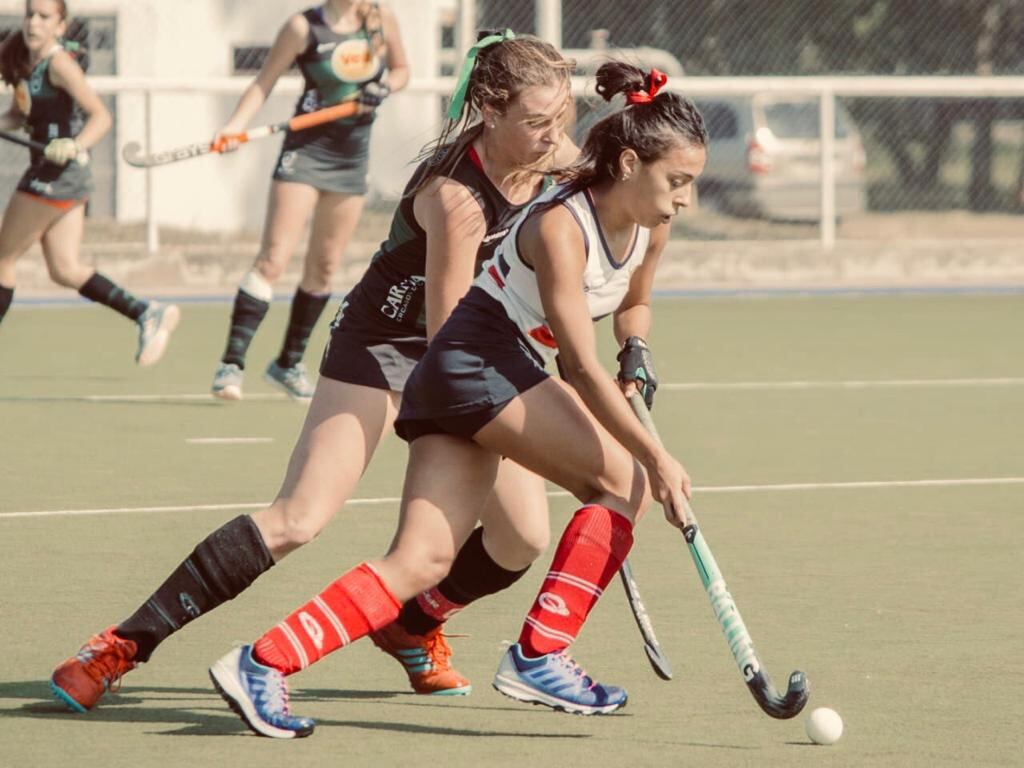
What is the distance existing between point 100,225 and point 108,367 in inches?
198

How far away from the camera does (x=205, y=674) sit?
502 centimetres

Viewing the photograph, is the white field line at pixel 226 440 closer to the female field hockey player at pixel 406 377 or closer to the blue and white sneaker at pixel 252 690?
the female field hockey player at pixel 406 377

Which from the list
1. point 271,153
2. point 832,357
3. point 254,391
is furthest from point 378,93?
point 271,153

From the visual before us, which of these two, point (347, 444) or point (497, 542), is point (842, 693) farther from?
point (347, 444)

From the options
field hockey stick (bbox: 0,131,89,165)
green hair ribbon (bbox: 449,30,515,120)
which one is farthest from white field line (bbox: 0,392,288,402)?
green hair ribbon (bbox: 449,30,515,120)

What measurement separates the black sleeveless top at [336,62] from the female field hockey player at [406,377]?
16.3ft

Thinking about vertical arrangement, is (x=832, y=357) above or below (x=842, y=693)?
below

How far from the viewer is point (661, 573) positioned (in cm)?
623

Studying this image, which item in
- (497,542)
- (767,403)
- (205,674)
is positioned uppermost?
(497,542)

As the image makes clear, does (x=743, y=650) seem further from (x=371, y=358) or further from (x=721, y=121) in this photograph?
(x=721, y=121)

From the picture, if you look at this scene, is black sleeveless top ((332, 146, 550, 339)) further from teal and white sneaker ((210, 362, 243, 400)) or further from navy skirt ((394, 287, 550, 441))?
teal and white sneaker ((210, 362, 243, 400))

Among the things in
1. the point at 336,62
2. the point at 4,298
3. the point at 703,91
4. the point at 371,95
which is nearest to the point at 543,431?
the point at 371,95

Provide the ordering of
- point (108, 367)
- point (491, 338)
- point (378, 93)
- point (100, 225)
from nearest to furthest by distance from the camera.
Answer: point (491, 338) < point (378, 93) < point (108, 367) < point (100, 225)

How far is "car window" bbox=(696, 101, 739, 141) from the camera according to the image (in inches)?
829
